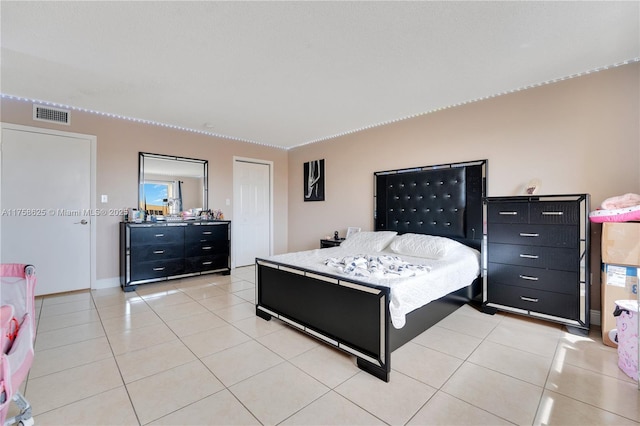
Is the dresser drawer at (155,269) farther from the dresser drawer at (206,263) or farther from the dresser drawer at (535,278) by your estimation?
the dresser drawer at (535,278)

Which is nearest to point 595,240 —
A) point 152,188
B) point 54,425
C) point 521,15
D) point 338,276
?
point 521,15

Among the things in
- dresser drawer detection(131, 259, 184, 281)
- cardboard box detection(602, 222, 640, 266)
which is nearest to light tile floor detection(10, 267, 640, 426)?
cardboard box detection(602, 222, 640, 266)

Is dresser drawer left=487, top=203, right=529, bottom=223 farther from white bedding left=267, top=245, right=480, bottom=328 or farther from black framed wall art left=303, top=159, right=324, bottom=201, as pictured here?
black framed wall art left=303, top=159, right=324, bottom=201

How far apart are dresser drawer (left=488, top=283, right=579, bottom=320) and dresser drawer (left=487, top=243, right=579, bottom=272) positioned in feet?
0.81

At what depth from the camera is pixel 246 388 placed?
69.4 inches

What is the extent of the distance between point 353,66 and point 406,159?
1.78 m

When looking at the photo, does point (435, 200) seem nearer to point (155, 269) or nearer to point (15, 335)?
point (15, 335)

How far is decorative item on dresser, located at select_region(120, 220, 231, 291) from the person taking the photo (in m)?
3.84

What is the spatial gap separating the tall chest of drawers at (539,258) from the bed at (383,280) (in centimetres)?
31

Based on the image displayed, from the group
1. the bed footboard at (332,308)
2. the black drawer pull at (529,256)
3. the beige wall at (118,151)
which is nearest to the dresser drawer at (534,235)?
the black drawer pull at (529,256)

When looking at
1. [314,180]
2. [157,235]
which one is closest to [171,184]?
[157,235]

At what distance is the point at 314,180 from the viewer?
5.40 metres

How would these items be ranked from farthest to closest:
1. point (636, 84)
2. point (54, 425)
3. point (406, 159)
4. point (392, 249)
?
point (406, 159)
point (392, 249)
point (636, 84)
point (54, 425)

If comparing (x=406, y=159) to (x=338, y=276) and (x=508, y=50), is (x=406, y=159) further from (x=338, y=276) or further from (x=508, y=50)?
(x=338, y=276)
